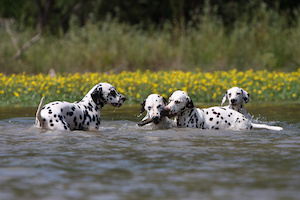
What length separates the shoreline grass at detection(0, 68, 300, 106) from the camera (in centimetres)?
1608

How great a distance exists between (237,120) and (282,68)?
11.7m

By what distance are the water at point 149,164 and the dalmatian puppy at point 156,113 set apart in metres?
0.23

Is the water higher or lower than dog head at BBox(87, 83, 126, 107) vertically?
lower

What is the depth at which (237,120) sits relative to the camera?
10477 mm

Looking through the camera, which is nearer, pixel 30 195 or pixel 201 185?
pixel 30 195

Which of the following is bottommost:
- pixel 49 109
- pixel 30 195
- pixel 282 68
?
pixel 30 195

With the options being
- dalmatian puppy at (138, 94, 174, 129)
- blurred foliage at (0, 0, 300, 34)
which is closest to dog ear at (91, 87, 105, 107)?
dalmatian puppy at (138, 94, 174, 129)

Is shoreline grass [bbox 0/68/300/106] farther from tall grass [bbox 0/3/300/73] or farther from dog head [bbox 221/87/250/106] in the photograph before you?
dog head [bbox 221/87/250/106]

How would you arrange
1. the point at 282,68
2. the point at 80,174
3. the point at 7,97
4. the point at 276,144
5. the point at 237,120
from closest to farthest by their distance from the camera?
the point at 80,174 → the point at 276,144 → the point at 237,120 → the point at 7,97 → the point at 282,68

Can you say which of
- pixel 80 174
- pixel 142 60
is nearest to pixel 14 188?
pixel 80 174

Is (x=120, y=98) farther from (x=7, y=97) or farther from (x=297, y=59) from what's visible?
(x=297, y=59)

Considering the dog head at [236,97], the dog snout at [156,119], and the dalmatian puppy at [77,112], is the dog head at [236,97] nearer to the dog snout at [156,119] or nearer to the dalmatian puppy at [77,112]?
the dog snout at [156,119]

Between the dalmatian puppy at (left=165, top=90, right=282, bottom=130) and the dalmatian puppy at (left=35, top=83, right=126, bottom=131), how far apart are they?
107cm

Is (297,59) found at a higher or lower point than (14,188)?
higher
